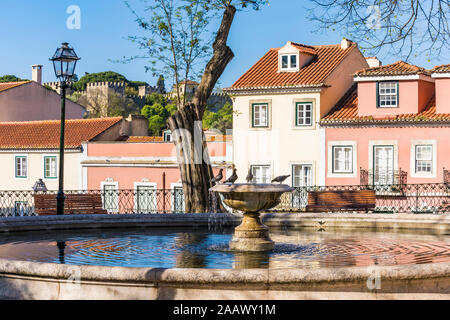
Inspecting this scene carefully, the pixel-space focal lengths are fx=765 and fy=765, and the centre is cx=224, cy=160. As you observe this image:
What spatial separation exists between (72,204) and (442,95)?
63.2 feet

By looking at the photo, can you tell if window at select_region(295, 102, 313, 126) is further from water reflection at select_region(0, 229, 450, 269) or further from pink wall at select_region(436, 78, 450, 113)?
water reflection at select_region(0, 229, 450, 269)

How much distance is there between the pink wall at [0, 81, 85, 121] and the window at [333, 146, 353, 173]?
23588 mm

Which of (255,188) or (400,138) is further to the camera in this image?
(400,138)

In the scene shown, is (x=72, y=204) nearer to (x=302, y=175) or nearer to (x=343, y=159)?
(x=343, y=159)

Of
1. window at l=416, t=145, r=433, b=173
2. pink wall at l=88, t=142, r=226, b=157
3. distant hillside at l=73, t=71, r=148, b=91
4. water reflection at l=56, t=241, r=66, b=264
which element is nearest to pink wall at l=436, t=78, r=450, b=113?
window at l=416, t=145, r=433, b=173

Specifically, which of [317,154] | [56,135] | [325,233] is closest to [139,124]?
[56,135]

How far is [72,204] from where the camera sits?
60.8 ft

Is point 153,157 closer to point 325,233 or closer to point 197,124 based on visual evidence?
point 197,124

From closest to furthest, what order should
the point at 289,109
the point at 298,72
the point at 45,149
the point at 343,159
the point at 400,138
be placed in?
the point at 400,138, the point at 343,159, the point at 289,109, the point at 298,72, the point at 45,149

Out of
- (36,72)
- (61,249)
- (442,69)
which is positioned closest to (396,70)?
(442,69)

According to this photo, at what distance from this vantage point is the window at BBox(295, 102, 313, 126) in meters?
35.6

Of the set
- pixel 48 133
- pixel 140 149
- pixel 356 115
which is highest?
pixel 356 115

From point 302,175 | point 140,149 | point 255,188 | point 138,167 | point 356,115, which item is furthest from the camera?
point 138,167

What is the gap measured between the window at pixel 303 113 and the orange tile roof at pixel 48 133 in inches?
480
